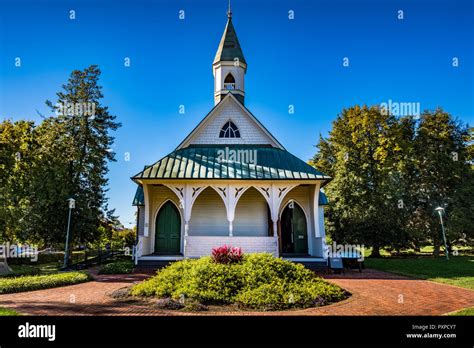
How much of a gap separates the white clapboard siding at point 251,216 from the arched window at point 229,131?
12.2 feet

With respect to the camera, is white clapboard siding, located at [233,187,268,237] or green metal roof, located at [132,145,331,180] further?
white clapboard siding, located at [233,187,268,237]

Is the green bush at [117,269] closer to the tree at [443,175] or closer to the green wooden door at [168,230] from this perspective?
the green wooden door at [168,230]

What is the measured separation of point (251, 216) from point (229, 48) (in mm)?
12362

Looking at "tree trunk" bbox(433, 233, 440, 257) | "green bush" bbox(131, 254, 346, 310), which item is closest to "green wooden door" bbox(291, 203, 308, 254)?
"green bush" bbox(131, 254, 346, 310)

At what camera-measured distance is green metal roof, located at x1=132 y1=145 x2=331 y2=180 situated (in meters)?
16.3

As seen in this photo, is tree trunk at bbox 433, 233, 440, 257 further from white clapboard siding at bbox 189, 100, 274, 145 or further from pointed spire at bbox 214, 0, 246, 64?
pointed spire at bbox 214, 0, 246, 64

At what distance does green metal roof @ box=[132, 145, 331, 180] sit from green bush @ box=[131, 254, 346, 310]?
6.39 m

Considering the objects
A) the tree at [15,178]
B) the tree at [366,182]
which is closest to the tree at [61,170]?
the tree at [15,178]

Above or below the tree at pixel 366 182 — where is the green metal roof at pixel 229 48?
above

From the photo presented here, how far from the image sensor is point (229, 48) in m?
22.8

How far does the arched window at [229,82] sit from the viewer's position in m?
22.1

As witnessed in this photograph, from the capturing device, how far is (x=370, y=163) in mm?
27484

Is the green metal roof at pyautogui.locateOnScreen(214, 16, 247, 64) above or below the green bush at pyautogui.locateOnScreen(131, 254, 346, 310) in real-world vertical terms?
above
